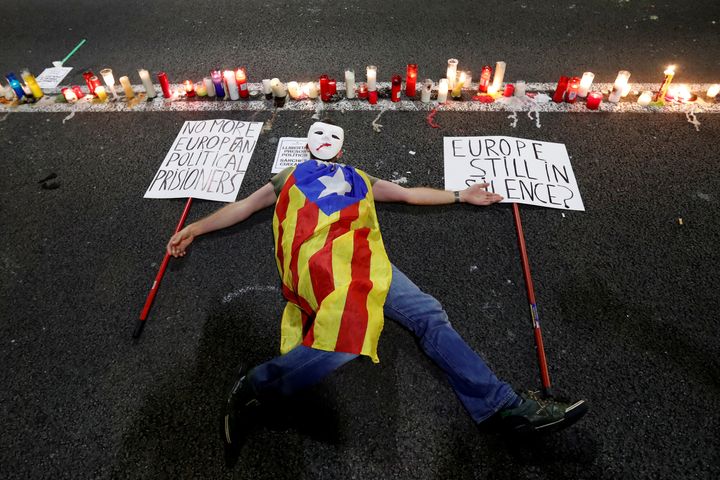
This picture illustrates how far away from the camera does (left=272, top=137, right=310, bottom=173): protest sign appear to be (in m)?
2.92

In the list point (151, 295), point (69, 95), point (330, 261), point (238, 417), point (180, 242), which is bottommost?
point (238, 417)

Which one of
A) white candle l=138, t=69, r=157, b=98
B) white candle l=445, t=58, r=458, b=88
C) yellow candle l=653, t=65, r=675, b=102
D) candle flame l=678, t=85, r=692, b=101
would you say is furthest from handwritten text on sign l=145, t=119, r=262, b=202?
candle flame l=678, t=85, r=692, b=101

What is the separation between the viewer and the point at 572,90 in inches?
126

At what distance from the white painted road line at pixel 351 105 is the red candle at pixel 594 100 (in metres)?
0.03

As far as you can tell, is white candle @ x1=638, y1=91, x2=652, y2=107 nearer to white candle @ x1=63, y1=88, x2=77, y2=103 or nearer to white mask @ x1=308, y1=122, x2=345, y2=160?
white mask @ x1=308, y1=122, x2=345, y2=160

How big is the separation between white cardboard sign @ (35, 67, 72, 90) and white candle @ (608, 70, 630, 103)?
450 cm

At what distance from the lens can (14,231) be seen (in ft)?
8.68

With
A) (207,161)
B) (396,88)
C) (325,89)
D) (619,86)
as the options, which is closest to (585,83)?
(619,86)

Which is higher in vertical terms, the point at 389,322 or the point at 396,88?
the point at 396,88

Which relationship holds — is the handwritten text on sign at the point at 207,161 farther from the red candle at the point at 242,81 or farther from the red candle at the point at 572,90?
the red candle at the point at 572,90

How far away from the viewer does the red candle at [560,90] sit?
10.5 feet

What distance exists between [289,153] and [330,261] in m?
1.52

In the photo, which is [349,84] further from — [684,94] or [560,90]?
[684,94]

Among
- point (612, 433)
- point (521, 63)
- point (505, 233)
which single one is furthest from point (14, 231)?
point (521, 63)
